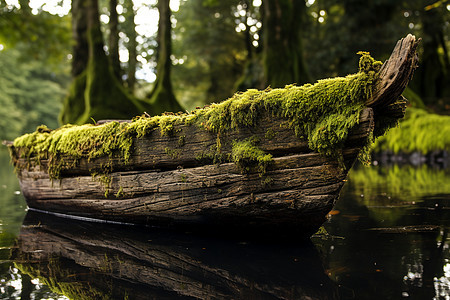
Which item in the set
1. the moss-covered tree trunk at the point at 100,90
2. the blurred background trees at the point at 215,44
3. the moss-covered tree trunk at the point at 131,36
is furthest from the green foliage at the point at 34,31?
the moss-covered tree trunk at the point at 131,36

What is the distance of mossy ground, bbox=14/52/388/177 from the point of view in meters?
2.79

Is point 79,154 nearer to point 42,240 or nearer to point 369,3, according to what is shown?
point 42,240

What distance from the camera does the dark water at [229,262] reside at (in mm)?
2283

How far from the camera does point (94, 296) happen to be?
2.27 meters

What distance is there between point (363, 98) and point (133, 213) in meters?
2.68

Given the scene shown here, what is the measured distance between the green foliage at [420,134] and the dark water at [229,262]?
957 centimetres

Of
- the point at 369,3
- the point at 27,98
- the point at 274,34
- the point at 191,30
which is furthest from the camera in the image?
the point at 27,98

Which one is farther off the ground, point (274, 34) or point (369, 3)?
point (369, 3)

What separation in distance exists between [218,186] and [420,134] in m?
12.1

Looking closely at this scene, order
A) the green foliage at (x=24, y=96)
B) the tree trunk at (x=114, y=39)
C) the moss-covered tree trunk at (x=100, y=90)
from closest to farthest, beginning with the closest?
the moss-covered tree trunk at (x=100, y=90), the tree trunk at (x=114, y=39), the green foliage at (x=24, y=96)

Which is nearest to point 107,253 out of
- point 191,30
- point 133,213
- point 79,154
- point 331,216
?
point 133,213

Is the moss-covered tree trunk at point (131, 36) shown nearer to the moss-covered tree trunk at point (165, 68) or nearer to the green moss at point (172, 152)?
the moss-covered tree trunk at point (165, 68)

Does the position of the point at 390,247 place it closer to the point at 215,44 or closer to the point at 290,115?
the point at 290,115

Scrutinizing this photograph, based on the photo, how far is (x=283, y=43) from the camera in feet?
40.5
